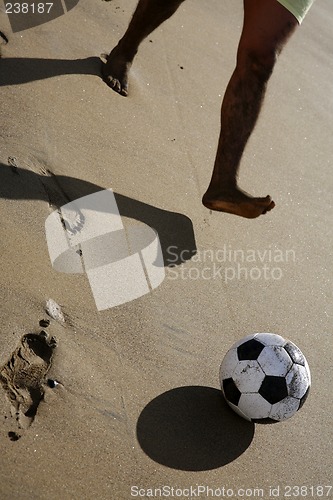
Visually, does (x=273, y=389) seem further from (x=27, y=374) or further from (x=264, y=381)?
(x=27, y=374)

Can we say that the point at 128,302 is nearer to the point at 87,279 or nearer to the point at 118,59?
the point at 87,279

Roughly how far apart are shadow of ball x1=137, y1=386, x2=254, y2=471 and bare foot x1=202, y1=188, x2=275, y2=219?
766mm

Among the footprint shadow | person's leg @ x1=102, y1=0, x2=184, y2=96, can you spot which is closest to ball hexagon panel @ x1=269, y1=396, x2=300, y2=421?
the footprint shadow

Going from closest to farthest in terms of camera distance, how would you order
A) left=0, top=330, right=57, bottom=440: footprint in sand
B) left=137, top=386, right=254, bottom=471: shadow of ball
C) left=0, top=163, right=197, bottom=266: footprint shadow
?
1. left=0, top=330, right=57, bottom=440: footprint in sand
2. left=137, top=386, right=254, bottom=471: shadow of ball
3. left=0, top=163, right=197, bottom=266: footprint shadow

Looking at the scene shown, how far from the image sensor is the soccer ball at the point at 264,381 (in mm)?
3014

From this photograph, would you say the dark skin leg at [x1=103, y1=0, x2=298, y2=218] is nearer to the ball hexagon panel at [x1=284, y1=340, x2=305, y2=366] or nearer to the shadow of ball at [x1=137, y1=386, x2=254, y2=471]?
the ball hexagon panel at [x1=284, y1=340, x2=305, y2=366]

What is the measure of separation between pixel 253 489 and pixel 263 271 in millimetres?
1246

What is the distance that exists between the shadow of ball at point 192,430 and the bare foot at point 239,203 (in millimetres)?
Result: 766

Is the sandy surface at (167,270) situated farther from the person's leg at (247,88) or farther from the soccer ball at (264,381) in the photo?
the person's leg at (247,88)

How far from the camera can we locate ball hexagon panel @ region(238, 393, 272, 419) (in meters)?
3.01

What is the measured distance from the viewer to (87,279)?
3412 millimetres

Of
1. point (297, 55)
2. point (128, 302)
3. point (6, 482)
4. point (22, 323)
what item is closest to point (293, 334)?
point (128, 302)

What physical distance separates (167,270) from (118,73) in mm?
1391

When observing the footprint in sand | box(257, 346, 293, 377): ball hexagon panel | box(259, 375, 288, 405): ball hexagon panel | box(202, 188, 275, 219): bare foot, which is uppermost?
box(202, 188, 275, 219): bare foot
